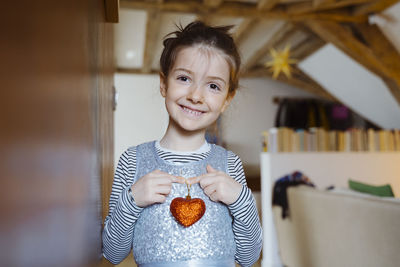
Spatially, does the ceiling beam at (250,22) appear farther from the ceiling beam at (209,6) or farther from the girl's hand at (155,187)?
the girl's hand at (155,187)

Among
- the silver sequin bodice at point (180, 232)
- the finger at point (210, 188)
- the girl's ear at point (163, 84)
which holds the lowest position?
the silver sequin bodice at point (180, 232)

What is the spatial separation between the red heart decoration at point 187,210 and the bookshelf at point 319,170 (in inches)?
99.0

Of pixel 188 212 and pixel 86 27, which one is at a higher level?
pixel 86 27

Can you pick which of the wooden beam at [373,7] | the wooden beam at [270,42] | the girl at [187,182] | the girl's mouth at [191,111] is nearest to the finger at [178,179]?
the girl at [187,182]

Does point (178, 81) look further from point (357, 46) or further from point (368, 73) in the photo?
point (368, 73)

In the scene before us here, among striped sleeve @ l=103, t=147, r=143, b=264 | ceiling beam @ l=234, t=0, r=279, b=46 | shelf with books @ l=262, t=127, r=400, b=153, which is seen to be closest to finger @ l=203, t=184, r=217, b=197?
striped sleeve @ l=103, t=147, r=143, b=264

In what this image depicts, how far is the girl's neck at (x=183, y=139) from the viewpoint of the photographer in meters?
0.58

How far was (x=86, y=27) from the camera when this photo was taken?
45 centimetres

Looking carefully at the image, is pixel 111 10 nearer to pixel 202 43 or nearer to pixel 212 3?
pixel 202 43

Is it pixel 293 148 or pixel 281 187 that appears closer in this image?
pixel 281 187

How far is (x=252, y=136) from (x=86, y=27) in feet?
15.7

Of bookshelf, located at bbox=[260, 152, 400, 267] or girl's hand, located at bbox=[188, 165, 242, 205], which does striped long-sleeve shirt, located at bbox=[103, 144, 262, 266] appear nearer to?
girl's hand, located at bbox=[188, 165, 242, 205]

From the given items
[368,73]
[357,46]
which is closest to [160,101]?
[357,46]

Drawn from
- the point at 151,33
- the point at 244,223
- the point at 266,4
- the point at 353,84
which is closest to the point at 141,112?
the point at 244,223
